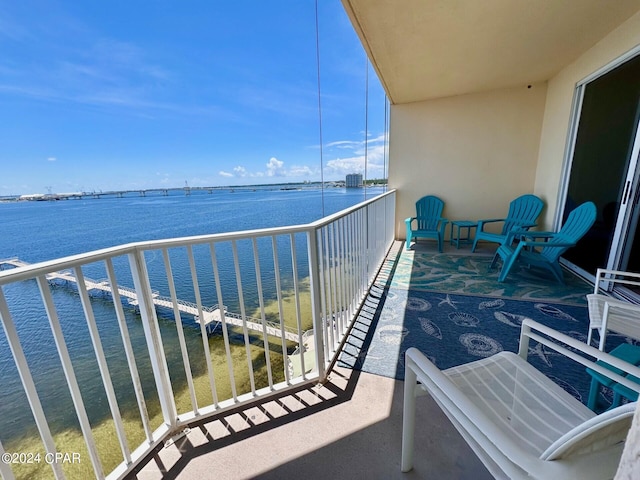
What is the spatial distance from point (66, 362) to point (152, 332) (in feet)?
0.94

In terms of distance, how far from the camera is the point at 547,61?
3303 millimetres

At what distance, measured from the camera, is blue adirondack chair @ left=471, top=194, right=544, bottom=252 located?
12.7 ft

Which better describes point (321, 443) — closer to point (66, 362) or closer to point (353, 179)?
point (66, 362)

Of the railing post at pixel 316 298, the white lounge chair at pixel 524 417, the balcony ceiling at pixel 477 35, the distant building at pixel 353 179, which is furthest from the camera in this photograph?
the distant building at pixel 353 179

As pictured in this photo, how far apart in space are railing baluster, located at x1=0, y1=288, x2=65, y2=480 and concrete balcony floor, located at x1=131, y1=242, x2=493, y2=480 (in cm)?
44

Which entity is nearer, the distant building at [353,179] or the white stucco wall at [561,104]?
the white stucco wall at [561,104]

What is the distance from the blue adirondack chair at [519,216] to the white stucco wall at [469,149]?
13.4 inches

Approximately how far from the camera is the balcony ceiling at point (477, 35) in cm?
222

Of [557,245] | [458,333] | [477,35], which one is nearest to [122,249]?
[458,333]

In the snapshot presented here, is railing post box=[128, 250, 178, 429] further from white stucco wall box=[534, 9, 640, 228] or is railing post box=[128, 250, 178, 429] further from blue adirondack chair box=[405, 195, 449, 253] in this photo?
white stucco wall box=[534, 9, 640, 228]

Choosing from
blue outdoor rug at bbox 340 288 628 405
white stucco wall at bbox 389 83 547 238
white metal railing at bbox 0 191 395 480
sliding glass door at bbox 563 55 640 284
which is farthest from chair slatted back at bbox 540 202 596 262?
white metal railing at bbox 0 191 395 480

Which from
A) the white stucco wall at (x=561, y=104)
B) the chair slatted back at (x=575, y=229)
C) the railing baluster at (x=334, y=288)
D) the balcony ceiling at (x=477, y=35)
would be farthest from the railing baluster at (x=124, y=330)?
the white stucco wall at (x=561, y=104)

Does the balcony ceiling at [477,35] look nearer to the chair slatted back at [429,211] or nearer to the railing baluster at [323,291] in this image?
the chair slatted back at [429,211]

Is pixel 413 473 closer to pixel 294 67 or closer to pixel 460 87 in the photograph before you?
pixel 460 87
